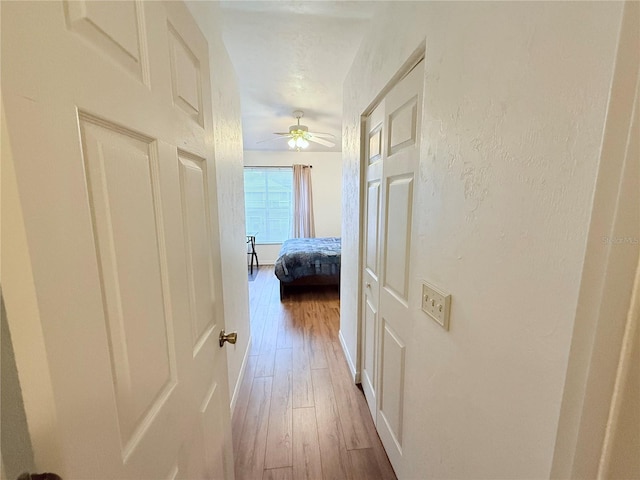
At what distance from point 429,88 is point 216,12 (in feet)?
4.46

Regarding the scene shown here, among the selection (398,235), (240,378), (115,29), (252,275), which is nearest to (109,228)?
(115,29)

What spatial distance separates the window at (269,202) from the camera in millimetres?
5852

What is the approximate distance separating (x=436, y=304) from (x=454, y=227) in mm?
277

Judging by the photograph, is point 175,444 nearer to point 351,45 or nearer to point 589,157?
point 589,157

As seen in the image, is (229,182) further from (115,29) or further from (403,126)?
(115,29)

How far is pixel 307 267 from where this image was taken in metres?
3.87

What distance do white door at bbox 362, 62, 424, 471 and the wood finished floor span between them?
0.57 ft

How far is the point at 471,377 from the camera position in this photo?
2.52 feet

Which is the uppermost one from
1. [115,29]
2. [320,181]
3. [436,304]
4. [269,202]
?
[320,181]

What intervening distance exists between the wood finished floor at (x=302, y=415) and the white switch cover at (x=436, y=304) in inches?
42.6

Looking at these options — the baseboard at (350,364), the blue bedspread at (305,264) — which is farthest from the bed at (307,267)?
the baseboard at (350,364)

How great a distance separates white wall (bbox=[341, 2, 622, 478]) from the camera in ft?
1.59

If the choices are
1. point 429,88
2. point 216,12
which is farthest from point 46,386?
point 216,12

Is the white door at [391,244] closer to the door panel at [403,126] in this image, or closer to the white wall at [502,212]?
the door panel at [403,126]
